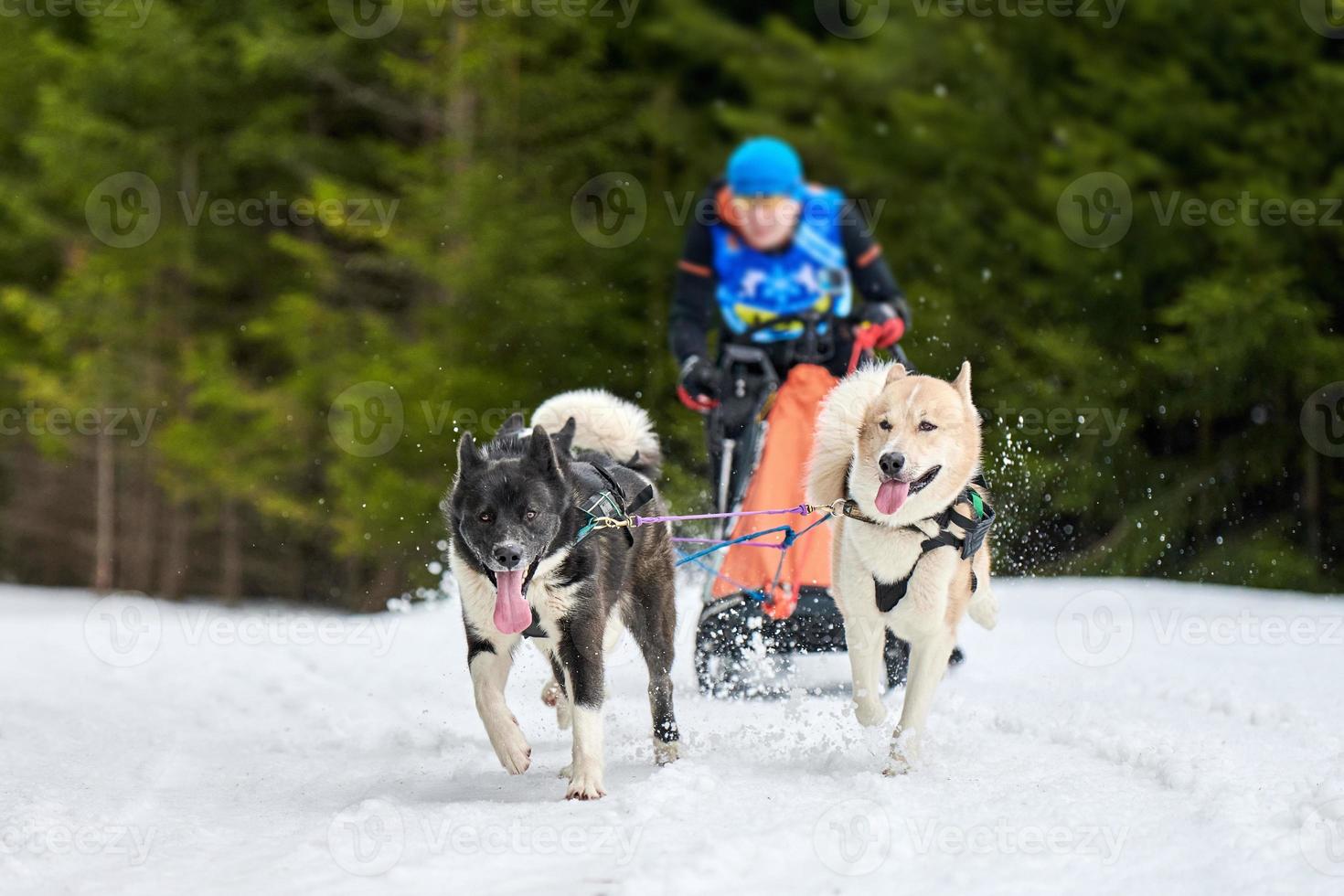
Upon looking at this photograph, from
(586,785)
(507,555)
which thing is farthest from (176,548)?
(507,555)

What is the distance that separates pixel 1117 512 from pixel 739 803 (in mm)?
8220

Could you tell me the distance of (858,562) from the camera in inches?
165

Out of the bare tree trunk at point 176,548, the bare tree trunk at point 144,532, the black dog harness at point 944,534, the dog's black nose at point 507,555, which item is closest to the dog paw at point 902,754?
the black dog harness at point 944,534

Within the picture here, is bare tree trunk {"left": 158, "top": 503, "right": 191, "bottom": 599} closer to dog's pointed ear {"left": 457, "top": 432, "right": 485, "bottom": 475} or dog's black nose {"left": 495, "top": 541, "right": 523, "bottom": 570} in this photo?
dog's pointed ear {"left": 457, "top": 432, "right": 485, "bottom": 475}

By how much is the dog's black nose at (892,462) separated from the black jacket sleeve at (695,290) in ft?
6.83

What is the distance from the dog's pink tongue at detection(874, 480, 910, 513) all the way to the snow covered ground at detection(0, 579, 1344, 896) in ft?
2.53

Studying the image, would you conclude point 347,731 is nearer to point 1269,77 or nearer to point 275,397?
point 1269,77

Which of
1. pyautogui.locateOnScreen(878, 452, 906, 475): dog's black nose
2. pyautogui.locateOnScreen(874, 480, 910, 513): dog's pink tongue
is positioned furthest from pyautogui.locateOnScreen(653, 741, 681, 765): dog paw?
pyautogui.locateOnScreen(878, 452, 906, 475): dog's black nose

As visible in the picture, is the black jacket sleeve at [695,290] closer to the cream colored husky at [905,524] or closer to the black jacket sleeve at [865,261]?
the black jacket sleeve at [865,261]

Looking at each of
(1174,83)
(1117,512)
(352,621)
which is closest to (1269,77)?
(1174,83)

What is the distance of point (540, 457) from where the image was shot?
4.07 m

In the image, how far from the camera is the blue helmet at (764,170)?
18.7 ft

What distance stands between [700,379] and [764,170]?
0.89m

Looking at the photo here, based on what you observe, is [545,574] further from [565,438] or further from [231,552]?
[231,552]
